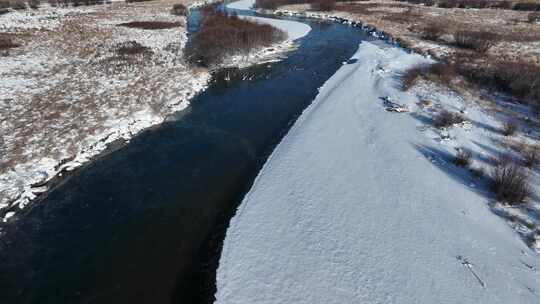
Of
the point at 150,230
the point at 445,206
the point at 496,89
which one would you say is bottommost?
the point at 150,230

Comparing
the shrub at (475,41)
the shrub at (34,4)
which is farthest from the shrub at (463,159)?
the shrub at (34,4)

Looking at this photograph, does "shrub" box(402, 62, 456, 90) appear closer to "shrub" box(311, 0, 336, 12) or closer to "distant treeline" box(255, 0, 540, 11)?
"shrub" box(311, 0, 336, 12)

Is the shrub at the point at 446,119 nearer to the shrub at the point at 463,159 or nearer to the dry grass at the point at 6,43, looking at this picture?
the shrub at the point at 463,159

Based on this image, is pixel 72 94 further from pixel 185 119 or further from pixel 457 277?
pixel 457 277

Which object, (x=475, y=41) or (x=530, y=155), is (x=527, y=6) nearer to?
(x=475, y=41)

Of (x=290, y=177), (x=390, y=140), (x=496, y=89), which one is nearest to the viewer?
(x=290, y=177)

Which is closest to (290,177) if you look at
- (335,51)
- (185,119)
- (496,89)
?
(185,119)
